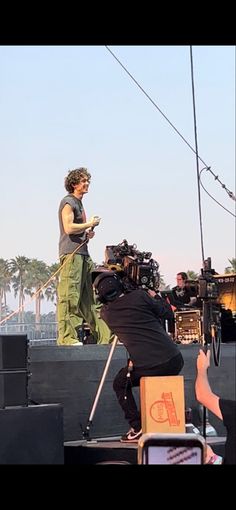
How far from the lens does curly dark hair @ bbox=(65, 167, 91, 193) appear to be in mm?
5965

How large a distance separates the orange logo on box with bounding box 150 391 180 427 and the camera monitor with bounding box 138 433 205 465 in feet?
5.83

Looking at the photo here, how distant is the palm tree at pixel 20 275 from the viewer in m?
6.69

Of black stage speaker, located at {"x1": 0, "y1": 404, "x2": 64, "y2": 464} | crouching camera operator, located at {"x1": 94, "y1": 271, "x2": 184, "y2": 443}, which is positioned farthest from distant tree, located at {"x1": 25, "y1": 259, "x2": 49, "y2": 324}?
black stage speaker, located at {"x1": 0, "y1": 404, "x2": 64, "y2": 464}

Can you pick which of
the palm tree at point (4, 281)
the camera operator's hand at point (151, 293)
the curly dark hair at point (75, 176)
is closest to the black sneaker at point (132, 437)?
the camera operator's hand at point (151, 293)

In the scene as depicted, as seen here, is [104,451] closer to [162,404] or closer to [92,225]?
[162,404]

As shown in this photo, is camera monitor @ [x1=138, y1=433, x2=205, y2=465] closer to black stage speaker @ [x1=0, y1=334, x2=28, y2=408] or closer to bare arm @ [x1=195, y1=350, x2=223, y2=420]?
bare arm @ [x1=195, y1=350, x2=223, y2=420]

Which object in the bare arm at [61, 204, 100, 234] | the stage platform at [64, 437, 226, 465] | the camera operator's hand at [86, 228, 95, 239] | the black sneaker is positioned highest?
the bare arm at [61, 204, 100, 234]

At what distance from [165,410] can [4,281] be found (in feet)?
9.45

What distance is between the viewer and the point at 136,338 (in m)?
4.88

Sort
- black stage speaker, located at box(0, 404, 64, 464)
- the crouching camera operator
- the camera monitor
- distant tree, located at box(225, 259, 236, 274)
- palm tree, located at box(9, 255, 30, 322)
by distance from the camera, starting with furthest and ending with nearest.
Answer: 1. distant tree, located at box(225, 259, 236, 274)
2. palm tree, located at box(9, 255, 30, 322)
3. the crouching camera operator
4. black stage speaker, located at box(0, 404, 64, 464)
5. the camera monitor

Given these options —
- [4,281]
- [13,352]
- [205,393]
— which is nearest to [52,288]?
[4,281]

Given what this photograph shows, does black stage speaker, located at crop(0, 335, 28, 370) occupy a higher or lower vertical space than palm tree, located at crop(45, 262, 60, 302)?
lower
